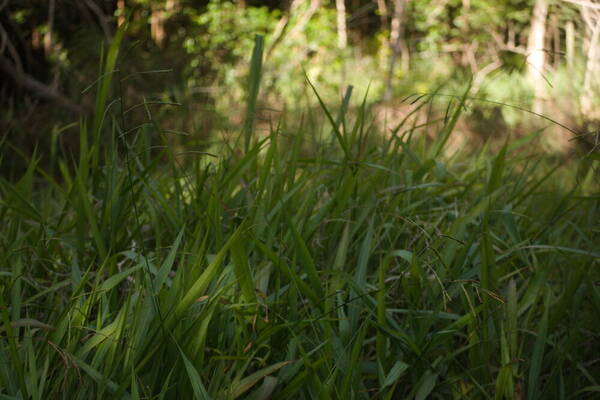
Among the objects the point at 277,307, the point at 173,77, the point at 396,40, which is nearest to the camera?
the point at 277,307

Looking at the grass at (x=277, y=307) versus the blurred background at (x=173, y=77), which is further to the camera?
the blurred background at (x=173, y=77)

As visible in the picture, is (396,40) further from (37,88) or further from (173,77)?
(37,88)

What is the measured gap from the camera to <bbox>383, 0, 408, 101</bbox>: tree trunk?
4.85m

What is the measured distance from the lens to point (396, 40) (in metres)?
4.93

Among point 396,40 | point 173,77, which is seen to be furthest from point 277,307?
point 396,40

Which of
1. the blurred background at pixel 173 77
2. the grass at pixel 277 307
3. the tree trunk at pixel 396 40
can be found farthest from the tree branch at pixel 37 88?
the tree trunk at pixel 396 40

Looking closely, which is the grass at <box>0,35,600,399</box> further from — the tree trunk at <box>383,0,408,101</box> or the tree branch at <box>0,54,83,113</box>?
the tree trunk at <box>383,0,408,101</box>

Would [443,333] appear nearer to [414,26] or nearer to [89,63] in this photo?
[89,63]

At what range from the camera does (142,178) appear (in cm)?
106

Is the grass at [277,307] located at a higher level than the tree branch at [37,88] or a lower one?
lower

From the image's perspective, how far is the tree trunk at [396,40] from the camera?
4.85 meters

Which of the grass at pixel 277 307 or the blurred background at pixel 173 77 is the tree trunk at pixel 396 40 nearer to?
the blurred background at pixel 173 77

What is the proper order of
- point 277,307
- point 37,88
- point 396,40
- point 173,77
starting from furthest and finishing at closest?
point 396,40
point 173,77
point 37,88
point 277,307

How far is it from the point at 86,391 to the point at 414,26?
11.1 metres
